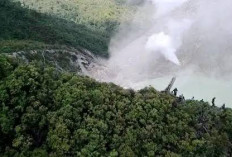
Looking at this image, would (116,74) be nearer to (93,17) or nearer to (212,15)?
(212,15)

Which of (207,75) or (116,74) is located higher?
(207,75)

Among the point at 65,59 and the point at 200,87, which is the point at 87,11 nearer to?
the point at 65,59

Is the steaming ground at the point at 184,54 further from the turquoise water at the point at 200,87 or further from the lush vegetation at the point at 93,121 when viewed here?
the lush vegetation at the point at 93,121

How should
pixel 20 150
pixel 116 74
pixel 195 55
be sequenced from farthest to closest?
1. pixel 195 55
2. pixel 116 74
3. pixel 20 150

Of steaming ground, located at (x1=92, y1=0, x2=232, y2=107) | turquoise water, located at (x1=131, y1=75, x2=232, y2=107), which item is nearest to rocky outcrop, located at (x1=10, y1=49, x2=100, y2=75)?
steaming ground, located at (x1=92, y1=0, x2=232, y2=107)

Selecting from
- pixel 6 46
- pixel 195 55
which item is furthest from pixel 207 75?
pixel 6 46

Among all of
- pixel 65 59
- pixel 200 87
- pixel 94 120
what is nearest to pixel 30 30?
pixel 65 59

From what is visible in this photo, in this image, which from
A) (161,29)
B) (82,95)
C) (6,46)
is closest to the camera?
(82,95)

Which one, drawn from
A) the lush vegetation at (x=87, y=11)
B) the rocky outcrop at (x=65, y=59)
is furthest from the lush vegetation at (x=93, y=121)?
the lush vegetation at (x=87, y=11)
